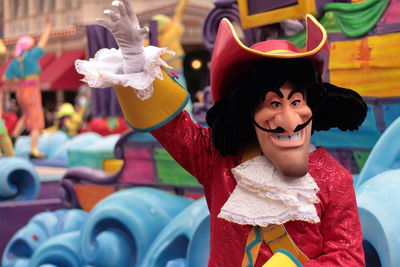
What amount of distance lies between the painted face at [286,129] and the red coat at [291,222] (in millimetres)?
115

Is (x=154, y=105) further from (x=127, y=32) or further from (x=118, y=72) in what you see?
(x=127, y=32)

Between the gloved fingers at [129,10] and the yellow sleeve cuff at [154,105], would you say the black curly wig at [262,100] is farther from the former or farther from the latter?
the gloved fingers at [129,10]

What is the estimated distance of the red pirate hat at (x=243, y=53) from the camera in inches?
72.3

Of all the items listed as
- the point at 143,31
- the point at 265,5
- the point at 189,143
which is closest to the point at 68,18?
the point at 265,5

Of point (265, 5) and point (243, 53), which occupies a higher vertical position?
point (265, 5)

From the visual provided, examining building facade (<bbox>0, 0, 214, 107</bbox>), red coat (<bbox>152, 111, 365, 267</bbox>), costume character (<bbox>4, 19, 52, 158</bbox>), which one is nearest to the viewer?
red coat (<bbox>152, 111, 365, 267</bbox>)

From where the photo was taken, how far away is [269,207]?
186 centimetres

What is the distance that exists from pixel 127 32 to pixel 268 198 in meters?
0.62

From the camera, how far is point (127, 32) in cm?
180

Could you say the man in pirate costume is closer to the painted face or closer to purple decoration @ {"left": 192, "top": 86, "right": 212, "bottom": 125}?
the painted face

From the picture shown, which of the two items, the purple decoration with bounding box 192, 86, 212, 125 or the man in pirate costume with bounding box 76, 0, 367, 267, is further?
the purple decoration with bounding box 192, 86, 212, 125

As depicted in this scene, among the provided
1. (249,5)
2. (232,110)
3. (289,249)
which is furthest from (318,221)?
(249,5)

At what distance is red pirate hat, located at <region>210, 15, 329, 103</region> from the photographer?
1.84 metres

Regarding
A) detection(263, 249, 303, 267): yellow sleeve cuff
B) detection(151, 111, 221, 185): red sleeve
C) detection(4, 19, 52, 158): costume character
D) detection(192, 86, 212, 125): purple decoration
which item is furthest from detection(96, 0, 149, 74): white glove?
detection(4, 19, 52, 158): costume character
